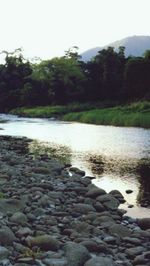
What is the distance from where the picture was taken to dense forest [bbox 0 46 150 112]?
244 feet

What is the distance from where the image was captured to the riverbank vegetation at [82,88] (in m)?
60.8

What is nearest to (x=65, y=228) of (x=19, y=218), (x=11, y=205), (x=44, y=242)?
(x=19, y=218)

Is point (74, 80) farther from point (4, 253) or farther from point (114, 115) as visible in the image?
point (4, 253)

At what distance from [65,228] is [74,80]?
81886 mm

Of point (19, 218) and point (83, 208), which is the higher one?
point (19, 218)

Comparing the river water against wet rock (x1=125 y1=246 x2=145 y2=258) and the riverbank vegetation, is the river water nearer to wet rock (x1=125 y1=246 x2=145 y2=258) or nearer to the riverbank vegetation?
wet rock (x1=125 y1=246 x2=145 y2=258)

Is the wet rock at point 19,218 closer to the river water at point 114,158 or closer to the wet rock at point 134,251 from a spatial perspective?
the wet rock at point 134,251

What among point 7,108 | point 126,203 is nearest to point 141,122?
point 126,203

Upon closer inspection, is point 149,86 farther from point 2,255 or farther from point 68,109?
point 2,255

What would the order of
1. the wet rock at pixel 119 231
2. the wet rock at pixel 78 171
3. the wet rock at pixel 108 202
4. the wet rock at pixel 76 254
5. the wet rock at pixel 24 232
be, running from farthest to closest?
1. the wet rock at pixel 78 171
2. the wet rock at pixel 108 202
3. the wet rock at pixel 119 231
4. the wet rock at pixel 24 232
5. the wet rock at pixel 76 254

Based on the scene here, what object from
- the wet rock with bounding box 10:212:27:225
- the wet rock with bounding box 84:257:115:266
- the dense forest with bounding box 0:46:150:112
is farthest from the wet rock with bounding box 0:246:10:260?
the dense forest with bounding box 0:46:150:112

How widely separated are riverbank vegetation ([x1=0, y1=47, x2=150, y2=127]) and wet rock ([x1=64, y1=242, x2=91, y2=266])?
40341 millimetres

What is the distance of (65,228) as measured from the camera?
1064 cm

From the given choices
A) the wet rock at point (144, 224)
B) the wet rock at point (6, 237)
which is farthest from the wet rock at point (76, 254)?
the wet rock at point (144, 224)
